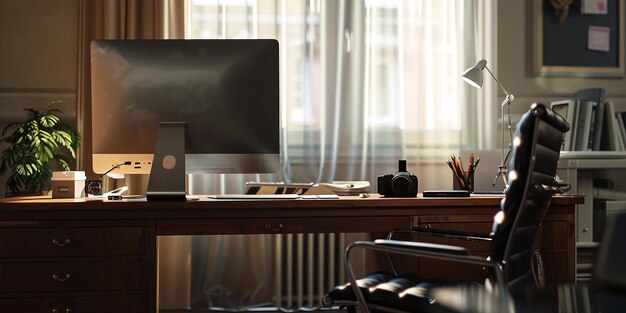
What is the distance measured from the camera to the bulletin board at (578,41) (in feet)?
12.5

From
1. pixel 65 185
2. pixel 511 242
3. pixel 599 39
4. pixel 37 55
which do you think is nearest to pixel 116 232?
pixel 65 185

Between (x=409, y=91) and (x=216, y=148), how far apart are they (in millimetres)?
1479

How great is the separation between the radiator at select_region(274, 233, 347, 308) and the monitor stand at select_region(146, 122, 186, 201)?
120 centimetres

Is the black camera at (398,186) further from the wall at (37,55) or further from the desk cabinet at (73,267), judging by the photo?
the wall at (37,55)

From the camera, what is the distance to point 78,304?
7.73ft

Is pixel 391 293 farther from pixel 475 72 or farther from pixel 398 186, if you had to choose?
pixel 475 72

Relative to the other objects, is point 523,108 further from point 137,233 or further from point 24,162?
point 24,162

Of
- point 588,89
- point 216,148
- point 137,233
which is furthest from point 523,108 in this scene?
point 137,233

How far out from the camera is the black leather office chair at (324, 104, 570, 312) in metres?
1.84

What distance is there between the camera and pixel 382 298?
6.65 ft

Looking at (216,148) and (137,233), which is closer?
(137,233)

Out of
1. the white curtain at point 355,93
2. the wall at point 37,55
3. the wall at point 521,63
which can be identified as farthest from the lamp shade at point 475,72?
the wall at point 37,55

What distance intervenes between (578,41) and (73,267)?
2932 millimetres

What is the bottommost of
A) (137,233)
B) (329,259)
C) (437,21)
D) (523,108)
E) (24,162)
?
(329,259)
